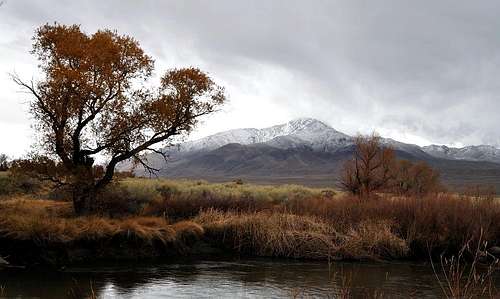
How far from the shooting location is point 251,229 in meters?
25.8

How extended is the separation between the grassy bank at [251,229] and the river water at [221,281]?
1.82 m

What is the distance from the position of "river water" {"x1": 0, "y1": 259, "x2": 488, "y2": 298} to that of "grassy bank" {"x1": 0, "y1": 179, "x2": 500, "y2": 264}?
1.82m

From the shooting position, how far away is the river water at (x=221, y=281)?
1603 cm

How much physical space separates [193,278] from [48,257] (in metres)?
6.86

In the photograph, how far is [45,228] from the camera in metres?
21.8

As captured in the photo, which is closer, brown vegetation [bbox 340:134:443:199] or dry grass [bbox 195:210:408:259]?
dry grass [bbox 195:210:408:259]

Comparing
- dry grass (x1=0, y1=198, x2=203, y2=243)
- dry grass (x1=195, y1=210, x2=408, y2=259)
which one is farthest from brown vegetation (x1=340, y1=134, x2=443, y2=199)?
dry grass (x1=0, y1=198, x2=203, y2=243)

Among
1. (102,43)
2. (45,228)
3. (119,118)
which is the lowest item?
(45,228)

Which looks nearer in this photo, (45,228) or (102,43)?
(45,228)

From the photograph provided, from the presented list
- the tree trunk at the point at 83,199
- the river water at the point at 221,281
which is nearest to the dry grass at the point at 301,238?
the river water at the point at 221,281

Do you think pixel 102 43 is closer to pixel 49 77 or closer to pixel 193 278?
pixel 49 77

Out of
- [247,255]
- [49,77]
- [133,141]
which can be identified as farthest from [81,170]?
[247,255]

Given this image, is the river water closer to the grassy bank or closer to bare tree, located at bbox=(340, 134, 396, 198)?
the grassy bank

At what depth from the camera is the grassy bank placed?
2209 centimetres
